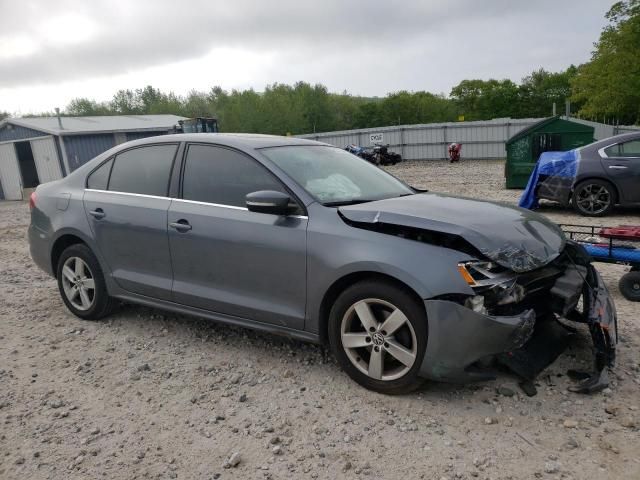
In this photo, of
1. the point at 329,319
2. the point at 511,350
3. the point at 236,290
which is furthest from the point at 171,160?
the point at 511,350

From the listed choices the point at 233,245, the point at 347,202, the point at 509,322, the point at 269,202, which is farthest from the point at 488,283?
the point at 233,245

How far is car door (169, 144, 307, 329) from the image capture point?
11.2 ft

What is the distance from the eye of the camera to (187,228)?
3.86 m

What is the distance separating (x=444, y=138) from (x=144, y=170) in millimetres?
25817

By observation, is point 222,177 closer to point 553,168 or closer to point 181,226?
point 181,226

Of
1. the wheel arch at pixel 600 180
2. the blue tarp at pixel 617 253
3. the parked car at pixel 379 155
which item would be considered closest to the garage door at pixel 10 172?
the parked car at pixel 379 155

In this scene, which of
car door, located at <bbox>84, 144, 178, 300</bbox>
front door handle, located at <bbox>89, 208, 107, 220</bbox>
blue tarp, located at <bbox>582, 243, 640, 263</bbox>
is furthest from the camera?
blue tarp, located at <bbox>582, 243, 640, 263</bbox>

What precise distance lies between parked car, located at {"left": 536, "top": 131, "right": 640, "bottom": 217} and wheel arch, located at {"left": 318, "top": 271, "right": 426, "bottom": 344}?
7199 mm

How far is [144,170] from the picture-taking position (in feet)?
14.3

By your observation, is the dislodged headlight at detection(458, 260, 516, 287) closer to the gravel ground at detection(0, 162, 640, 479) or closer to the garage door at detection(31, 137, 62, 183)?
the gravel ground at detection(0, 162, 640, 479)

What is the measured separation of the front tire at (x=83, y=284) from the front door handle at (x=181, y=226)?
109 cm

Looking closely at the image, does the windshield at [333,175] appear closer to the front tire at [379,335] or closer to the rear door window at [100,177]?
the front tire at [379,335]

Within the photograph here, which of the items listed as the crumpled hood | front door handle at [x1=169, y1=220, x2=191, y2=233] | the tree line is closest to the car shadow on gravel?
the crumpled hood

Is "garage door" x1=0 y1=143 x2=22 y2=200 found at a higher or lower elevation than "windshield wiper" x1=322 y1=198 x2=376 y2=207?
lower
